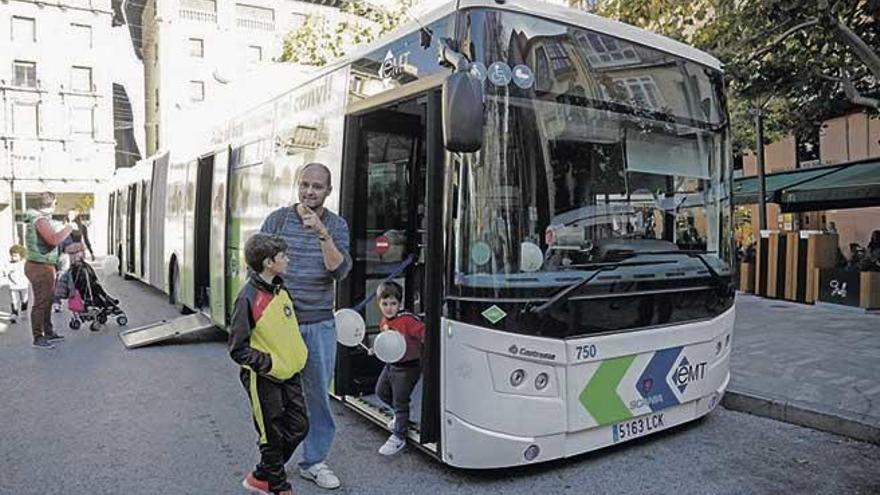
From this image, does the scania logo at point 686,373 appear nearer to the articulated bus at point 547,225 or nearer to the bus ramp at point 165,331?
the articulated bus at point 547,225

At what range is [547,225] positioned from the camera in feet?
13.2

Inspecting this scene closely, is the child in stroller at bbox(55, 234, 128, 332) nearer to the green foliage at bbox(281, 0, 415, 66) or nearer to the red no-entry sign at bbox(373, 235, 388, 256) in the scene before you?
the red no-entry sign at bbox(373, 235, 388, 256)

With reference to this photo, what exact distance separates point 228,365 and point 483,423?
14.9 feet

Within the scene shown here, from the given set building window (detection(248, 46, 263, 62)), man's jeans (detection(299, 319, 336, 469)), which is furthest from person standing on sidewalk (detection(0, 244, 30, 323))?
building window (detection(248, 46, 263, 62))

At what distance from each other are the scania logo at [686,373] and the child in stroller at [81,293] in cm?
862

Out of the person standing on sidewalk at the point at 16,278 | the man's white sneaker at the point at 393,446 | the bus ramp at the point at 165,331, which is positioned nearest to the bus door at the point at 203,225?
the bus ramp at the point at 165,331

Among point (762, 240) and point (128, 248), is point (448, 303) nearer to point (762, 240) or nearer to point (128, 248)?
point (762, 240)

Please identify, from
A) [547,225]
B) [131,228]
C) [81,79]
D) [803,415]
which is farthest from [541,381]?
[81,79]

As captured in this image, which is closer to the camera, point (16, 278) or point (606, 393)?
point (606, 393)

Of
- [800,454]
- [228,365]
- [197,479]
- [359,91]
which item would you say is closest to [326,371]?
[197,479]

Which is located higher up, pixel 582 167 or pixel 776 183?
pixel 776 183

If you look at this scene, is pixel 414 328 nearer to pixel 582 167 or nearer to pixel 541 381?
pixel 541 381

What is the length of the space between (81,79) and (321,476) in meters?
46.4

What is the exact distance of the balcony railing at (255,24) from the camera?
47.8 metres
